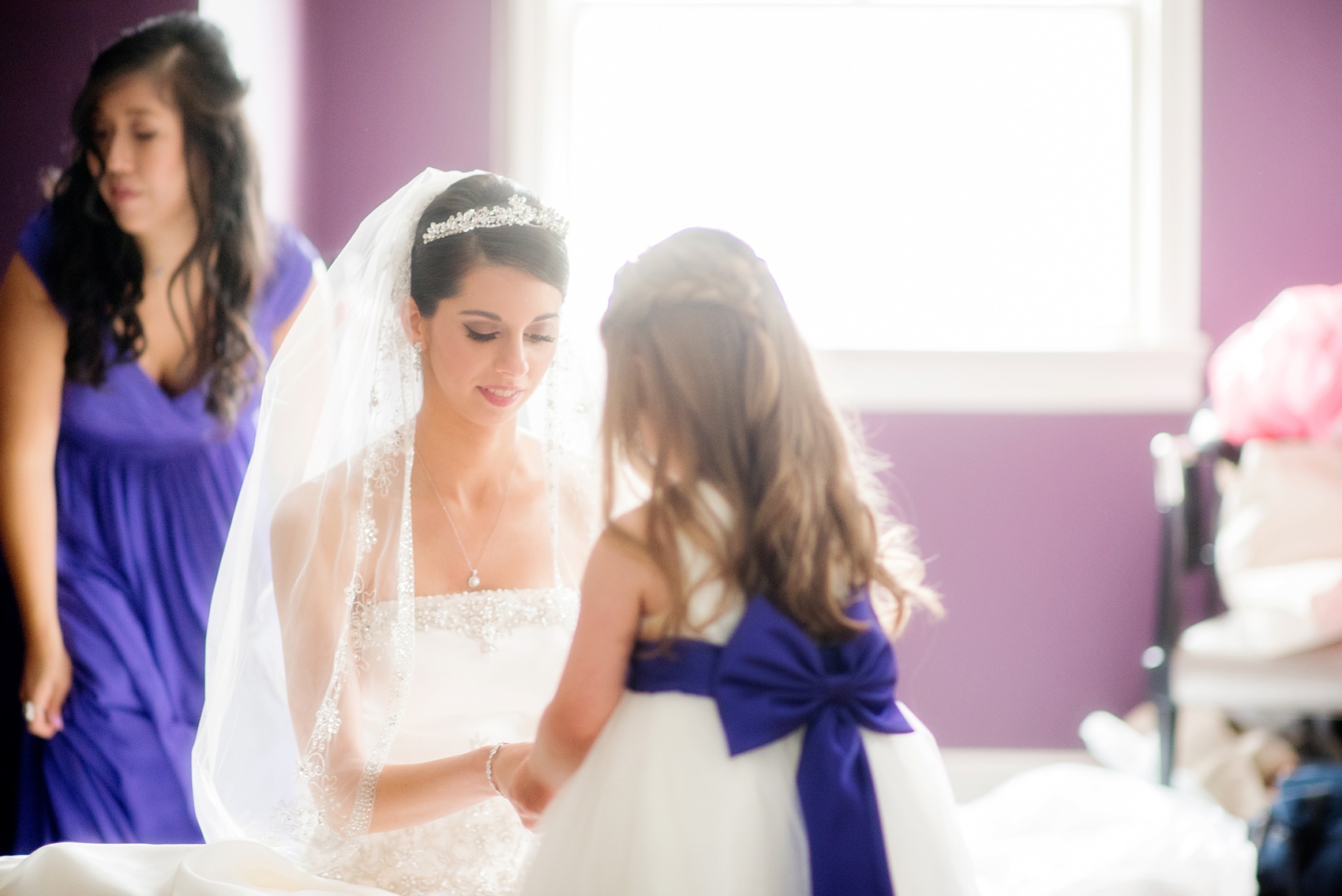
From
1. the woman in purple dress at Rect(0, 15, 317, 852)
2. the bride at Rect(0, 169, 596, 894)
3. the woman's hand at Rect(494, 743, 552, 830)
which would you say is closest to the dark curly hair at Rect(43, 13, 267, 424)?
the woman in purple dress at Rect(0, 15, 317, 852)

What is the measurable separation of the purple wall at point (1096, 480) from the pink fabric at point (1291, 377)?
0.58 meters

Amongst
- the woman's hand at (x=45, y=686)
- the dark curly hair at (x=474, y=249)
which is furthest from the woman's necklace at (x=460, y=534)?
the woman's hand at (x=45, y=686)

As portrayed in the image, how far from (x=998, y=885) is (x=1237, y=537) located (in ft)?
4.44

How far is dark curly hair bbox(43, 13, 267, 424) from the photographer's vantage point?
1992 millimetres

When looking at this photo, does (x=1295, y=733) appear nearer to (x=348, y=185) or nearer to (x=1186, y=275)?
(x=1186, y=275)

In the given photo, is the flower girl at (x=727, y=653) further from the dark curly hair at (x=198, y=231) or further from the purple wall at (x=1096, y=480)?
the purple wall at (x=1096, y=480)

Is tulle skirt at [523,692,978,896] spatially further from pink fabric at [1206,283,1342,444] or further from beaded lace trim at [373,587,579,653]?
pink fabric at [1206,283,1342,444]

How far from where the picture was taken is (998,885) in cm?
159

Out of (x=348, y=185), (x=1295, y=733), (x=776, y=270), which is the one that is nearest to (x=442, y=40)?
(x=348, y=185)

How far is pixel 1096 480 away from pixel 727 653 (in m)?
2.47

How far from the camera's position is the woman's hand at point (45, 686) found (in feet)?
6.30

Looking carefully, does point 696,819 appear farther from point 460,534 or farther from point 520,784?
point 460,534

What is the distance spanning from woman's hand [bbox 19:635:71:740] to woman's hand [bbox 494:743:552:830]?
1.06m

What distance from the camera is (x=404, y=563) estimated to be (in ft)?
4.99
